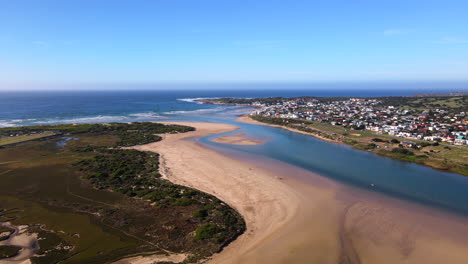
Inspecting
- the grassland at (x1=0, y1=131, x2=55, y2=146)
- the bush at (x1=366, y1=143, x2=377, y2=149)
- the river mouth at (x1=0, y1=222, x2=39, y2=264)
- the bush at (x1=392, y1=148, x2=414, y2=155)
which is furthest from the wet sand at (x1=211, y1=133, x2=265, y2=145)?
the grassland at (x1=0, y1=131, x2=55, y2=146)

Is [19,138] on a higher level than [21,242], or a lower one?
higher

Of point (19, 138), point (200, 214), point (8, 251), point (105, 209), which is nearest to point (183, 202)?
point (200, 214)

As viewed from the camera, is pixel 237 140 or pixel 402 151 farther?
pixel 237 140

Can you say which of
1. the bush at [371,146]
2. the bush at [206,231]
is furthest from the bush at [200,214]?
the bush at [371,146]

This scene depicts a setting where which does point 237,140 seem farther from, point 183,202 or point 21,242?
point 21,242

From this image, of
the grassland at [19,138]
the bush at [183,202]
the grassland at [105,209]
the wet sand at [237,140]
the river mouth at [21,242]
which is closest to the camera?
the river mouth at [21,242]

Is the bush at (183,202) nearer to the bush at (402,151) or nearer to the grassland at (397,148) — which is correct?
the grassland at (397,148)

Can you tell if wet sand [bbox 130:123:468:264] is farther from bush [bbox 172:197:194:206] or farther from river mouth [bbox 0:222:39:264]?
river mouth [bbox 0:222:39:264]
